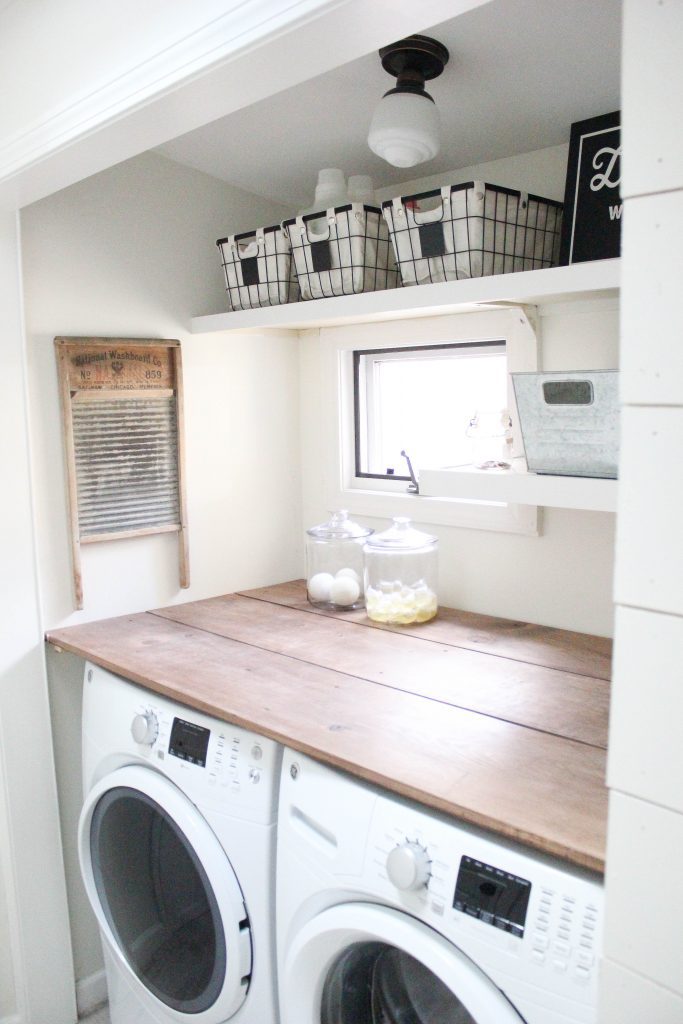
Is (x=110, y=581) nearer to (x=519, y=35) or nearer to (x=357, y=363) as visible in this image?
(x=357, y=363)

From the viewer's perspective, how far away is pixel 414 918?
1262 mm

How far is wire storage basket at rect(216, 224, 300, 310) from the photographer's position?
2121 millimetres

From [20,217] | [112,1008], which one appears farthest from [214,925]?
[20,217]

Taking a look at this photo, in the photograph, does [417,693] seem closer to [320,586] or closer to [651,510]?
[320,586]

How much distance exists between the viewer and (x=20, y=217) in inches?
78.5

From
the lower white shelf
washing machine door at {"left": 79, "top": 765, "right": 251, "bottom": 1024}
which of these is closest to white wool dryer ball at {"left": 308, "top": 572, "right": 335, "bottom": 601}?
the lower white shelf

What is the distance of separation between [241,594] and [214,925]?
1.03 meters

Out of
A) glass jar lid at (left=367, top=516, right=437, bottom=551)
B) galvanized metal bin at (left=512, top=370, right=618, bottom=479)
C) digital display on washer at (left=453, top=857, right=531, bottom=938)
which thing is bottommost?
digital display on washer at (left=453, top=857, right=531, bottom=938)

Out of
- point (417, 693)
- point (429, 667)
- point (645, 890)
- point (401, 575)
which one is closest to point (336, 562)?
point (401, 575)

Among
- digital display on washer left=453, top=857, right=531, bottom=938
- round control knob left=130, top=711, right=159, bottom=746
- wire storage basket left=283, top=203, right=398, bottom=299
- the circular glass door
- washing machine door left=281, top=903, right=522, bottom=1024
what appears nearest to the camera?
digital display on washer left=453, top=857, right=531, bottom=938

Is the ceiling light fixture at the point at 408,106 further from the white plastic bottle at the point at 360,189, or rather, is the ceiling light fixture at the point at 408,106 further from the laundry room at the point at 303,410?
the white plastic bottle at the point at 360,189

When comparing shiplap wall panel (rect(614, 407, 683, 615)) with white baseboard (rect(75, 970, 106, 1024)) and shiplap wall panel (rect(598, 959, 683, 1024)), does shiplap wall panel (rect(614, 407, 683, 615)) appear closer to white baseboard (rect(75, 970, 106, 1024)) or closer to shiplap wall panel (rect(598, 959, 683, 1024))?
shiplap wall panel (rect(598, 959, 683, 1024))

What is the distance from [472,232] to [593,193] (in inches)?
10.7

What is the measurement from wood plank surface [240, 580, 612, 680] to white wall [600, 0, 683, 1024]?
0.88m
